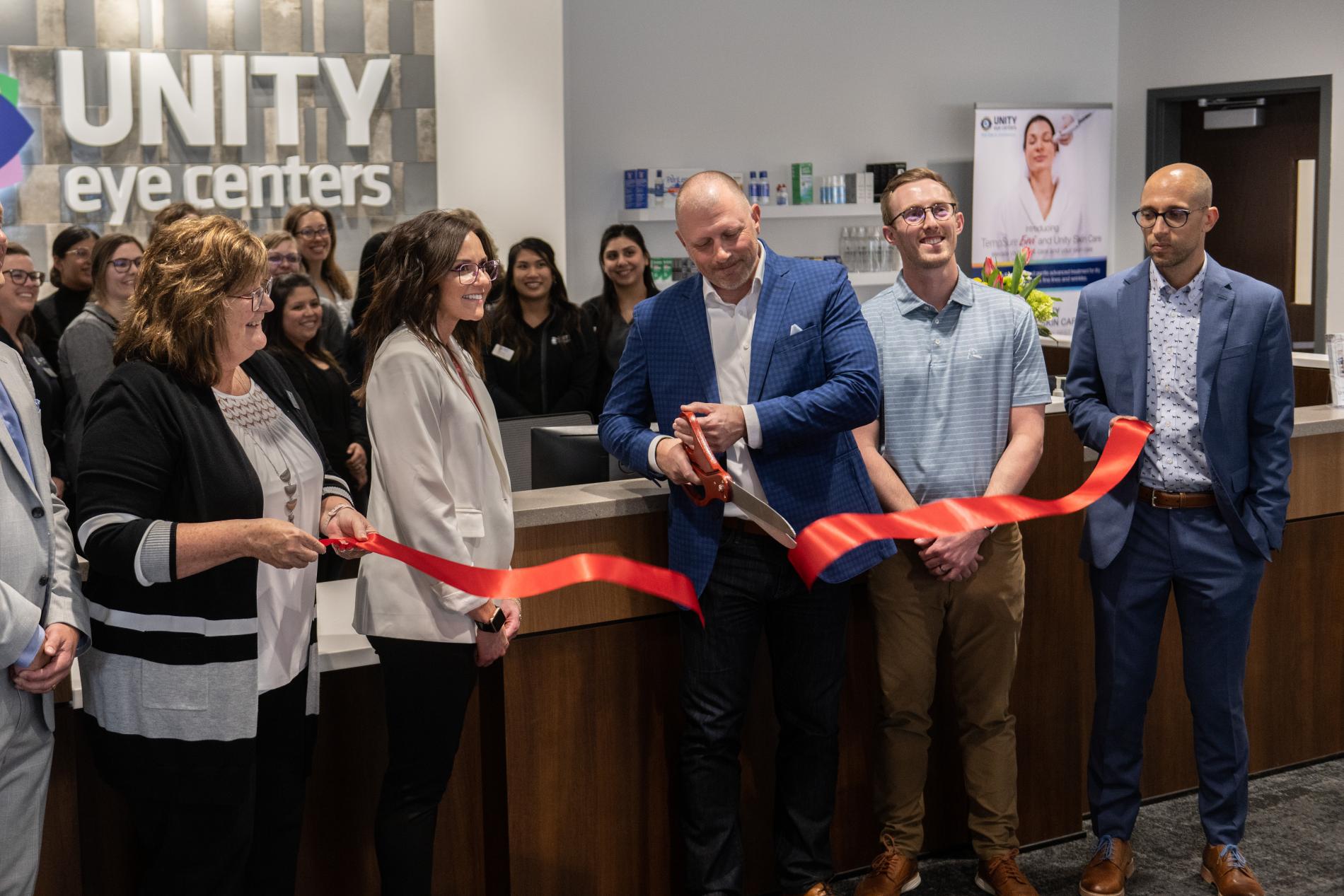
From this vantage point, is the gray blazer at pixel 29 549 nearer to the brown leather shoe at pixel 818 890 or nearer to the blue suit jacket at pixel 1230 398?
the brown leather shoe at pixel 818 890

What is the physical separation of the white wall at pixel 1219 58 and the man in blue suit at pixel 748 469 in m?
6.38

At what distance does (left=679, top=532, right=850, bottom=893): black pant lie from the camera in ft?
9.64

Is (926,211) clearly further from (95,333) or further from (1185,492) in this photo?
(95,333)

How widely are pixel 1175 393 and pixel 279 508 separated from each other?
2126mm

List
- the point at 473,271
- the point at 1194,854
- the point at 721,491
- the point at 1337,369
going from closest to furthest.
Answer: the point at 473,271, the point at 721,491, the point at 1194,854, the point at 1337,369

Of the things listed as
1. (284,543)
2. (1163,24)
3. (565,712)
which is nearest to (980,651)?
(565,712)

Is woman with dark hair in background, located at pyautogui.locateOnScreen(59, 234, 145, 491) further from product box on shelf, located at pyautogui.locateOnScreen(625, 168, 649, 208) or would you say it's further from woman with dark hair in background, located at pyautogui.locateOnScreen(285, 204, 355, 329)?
product box on shelf, located at pyautogui.locateOnScreen(625, 168, 649, 208)

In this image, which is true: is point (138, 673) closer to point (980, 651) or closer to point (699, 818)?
point (699, 818)

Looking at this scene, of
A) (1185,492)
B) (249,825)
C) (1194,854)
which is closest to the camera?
(249,825)

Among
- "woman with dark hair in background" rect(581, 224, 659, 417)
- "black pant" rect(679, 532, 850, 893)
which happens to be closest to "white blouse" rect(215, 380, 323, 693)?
"black pant" rect(679, 532, 850, 893)

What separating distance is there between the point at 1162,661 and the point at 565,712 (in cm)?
191

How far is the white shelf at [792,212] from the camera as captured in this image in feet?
26.8

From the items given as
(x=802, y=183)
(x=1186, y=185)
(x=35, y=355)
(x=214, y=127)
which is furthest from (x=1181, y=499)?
(x=802, y=183)

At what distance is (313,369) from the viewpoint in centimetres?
480
